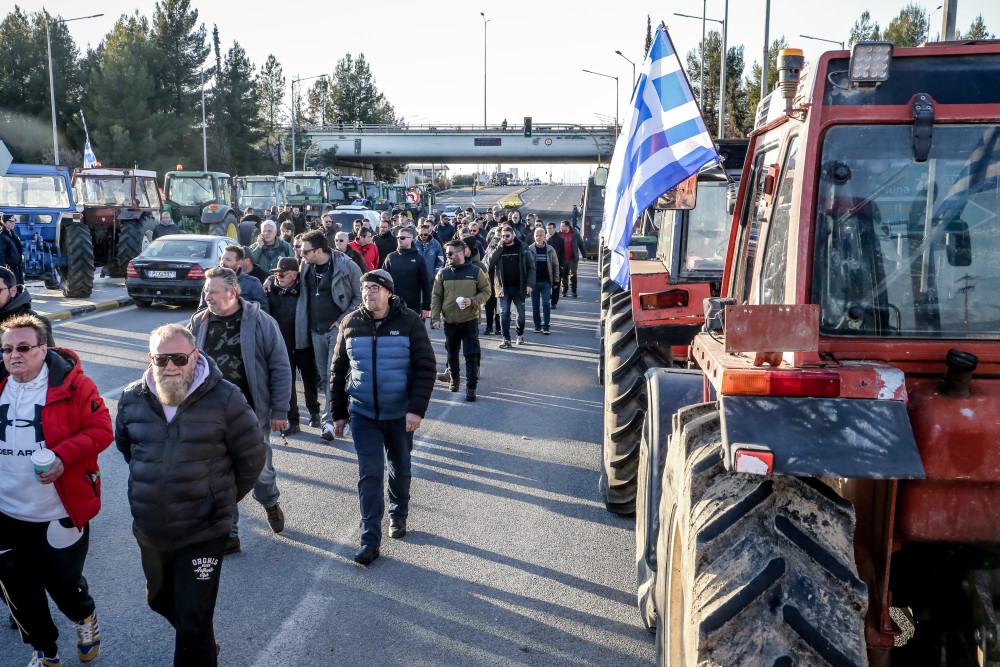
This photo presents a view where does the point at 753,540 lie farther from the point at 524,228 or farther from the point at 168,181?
the point at 168,181

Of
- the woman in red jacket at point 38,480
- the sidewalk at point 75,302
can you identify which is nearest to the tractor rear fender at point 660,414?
the woman in red jacket at point 38,480

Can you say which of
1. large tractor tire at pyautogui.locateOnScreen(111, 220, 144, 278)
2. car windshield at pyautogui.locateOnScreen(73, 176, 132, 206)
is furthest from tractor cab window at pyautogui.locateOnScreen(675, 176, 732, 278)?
car windshield at pyautogui.locateOnScreen(73, 176, 132, 206)

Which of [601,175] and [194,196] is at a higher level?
[601,175]

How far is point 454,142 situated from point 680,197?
7931cm

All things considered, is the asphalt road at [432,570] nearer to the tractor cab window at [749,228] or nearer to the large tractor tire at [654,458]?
the large tractor tire at [654,458]

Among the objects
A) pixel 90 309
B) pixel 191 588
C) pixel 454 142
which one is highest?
pixel 454 142

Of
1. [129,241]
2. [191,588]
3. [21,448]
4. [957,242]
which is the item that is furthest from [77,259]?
[957,242]

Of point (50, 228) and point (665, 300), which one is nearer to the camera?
point (665, 300)

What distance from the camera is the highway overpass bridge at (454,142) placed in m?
80.8

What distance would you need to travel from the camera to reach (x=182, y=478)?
4168mm

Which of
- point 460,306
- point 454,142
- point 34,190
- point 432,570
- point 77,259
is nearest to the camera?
point 432,570

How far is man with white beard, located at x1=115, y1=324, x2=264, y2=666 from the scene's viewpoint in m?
4.14

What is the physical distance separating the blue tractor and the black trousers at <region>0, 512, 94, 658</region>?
1524 cm

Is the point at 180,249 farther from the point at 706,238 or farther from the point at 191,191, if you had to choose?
the point at 706,238
